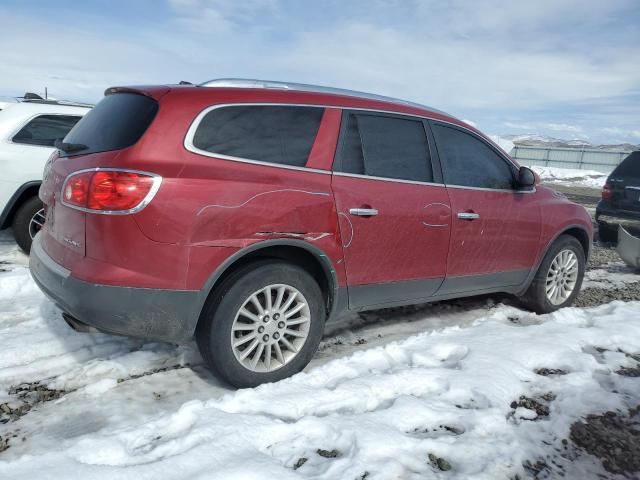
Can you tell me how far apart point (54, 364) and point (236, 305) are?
1308 millimetres

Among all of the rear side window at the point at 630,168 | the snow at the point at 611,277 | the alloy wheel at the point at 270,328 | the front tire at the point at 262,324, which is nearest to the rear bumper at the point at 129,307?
the front tire at the point at 262,324

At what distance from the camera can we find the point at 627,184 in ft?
25.6

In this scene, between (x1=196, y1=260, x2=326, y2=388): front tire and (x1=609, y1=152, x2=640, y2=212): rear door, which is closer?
(x1=196, y1=260, x2=326, y2=388): front tire

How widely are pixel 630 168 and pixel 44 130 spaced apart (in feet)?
27.5

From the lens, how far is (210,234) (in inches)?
104

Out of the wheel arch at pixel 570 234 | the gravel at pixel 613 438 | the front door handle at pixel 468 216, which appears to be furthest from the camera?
the wheel arch at pixel 570 234

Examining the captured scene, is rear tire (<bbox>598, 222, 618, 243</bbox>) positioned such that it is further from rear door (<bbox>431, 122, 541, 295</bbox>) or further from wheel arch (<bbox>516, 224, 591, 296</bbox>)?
rear door (<bbox>431, 122, 541, 295</bbox>)

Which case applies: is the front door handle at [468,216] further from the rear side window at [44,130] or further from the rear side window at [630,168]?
the rear side window at [630,168]

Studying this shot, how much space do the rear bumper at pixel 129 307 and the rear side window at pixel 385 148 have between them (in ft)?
4.23

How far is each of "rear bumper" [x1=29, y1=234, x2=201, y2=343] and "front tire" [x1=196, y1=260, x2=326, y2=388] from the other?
0.15 metres

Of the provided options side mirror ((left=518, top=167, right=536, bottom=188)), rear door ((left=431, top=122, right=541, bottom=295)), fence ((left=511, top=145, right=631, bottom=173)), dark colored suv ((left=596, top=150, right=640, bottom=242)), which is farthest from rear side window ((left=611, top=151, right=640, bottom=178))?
fence ((left=511, top=145, right=631, bottom=173))

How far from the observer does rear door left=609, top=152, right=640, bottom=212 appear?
303 inches

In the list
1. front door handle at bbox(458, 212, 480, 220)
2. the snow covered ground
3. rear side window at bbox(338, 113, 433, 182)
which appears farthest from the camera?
front door handle at bbox(458, 212, 480, 220)

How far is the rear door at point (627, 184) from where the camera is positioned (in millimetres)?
7684
